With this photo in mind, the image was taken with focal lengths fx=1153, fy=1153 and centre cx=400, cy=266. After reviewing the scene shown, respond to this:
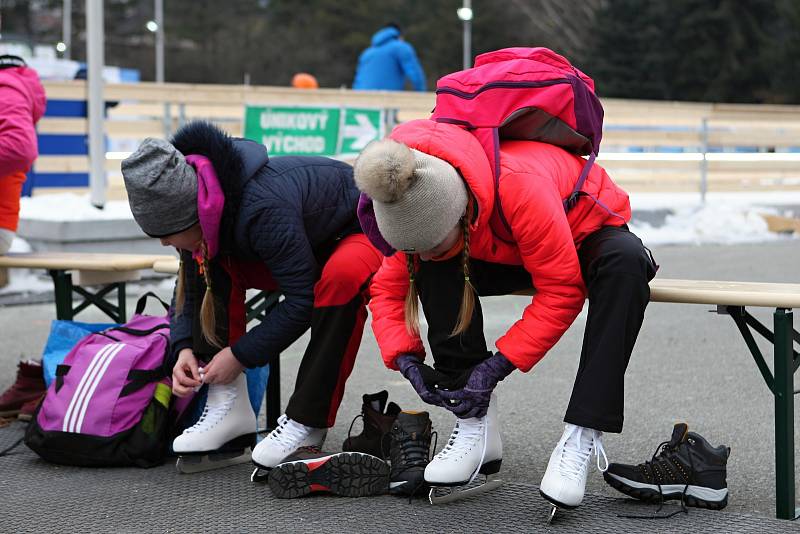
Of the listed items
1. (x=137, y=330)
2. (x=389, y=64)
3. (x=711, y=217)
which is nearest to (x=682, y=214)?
(x=711, y=217)

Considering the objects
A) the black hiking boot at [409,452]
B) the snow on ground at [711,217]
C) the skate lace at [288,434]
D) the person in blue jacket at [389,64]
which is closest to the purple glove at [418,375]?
the black hiking boot at [409,452]

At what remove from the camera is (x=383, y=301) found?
132 inches

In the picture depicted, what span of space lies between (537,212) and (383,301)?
600 mm

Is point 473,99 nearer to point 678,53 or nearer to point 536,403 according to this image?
point 536,403

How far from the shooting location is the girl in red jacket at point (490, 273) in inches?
Answer: 116

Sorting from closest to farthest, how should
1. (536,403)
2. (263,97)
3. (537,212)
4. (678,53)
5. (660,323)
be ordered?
(537,212)
(536,403)
(660,323)
(263,97)
(678,53)

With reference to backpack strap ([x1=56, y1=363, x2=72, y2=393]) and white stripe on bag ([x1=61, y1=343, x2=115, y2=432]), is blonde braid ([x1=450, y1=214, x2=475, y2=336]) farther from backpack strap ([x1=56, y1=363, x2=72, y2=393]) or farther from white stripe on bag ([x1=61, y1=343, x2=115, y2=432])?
backpack strap ([x1=56, y1=363, x2=72, y2=393])

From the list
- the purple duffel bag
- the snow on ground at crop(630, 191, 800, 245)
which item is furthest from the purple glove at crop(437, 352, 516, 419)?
the snow on ground at crop(630, 191, 800, 245)

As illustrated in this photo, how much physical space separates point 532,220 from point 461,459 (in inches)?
28.8

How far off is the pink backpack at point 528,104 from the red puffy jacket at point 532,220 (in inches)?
2.1

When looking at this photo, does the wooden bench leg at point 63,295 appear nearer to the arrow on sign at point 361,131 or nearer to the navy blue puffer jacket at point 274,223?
the navy blue puffer jacket at point 274,223

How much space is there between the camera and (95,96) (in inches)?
375

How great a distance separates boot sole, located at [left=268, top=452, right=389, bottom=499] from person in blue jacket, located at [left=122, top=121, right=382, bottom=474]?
13 centimetres

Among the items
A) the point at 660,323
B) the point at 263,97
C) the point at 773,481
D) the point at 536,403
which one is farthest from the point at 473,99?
the point at 263,97
